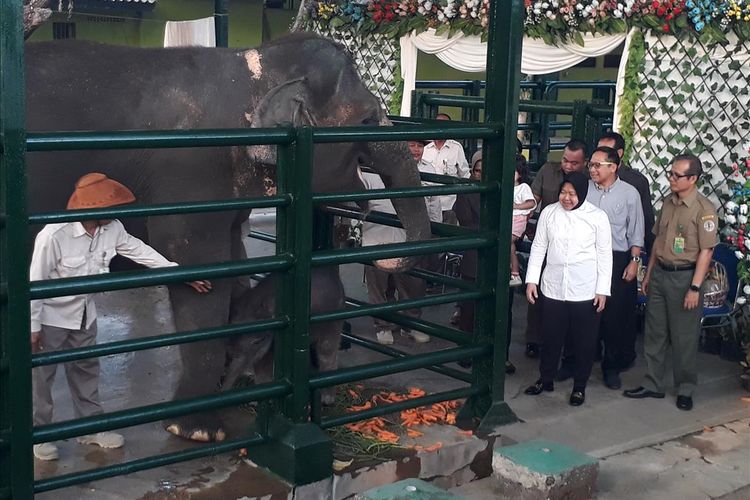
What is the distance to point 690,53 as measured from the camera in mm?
7758

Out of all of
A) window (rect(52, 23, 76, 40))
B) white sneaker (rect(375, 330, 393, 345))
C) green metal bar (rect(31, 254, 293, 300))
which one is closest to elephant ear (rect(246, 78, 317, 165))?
green metal bar (rect(31, 254, 293, 300))

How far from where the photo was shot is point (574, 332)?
605 centimetres

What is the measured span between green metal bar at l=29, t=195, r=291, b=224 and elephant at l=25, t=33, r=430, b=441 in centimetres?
53

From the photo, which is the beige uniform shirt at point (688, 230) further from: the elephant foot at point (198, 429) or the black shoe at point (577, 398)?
the elephant foot at point (198, 429)

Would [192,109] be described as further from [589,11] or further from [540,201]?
[589,11]

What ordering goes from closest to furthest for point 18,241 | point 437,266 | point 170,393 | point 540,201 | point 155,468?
point 18,241 < point 155,468 < point 170,393 < point 540,201 < point 437,266

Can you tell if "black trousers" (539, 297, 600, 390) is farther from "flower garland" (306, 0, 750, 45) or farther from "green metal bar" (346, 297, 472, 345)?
"flower garland" (306, 0, 750, 45)

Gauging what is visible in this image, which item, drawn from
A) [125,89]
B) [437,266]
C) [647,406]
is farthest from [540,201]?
[125,89]

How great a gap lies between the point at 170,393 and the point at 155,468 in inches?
52.1

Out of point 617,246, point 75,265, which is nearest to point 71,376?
point 75,265

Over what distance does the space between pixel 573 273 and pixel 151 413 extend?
2.98 metres

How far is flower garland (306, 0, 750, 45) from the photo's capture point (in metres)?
7.50

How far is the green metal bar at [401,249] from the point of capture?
437cm

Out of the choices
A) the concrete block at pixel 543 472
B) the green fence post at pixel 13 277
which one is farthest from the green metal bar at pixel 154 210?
the concrete block at pixel 543 472
